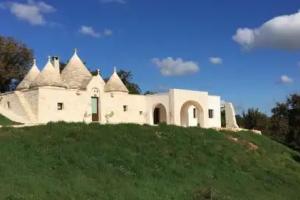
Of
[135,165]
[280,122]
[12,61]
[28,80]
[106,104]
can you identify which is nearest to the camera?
[135,165]

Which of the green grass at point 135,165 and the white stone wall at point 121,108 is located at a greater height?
the white stone wall at point 121,108

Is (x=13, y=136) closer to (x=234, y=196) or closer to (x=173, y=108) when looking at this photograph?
(x=234, y=196)

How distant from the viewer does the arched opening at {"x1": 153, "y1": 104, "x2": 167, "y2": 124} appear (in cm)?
4094

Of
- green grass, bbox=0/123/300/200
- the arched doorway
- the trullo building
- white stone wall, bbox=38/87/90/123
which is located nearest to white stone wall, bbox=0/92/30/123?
the trullo building

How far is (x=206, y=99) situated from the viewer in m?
42.1

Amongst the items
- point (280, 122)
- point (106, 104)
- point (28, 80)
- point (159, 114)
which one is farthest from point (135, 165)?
point (280, 122)

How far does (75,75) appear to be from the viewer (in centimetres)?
3716

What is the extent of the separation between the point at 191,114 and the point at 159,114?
3128 millimetres

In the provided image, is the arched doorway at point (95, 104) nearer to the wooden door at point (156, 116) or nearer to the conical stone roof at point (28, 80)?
the conical stone roof at point (28, 80)

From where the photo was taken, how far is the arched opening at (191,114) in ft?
138

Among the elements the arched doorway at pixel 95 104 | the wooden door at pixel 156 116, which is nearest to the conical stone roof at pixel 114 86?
the arched doorway at pixel 95 104

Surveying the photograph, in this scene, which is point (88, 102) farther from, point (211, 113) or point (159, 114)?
point (211, 113)

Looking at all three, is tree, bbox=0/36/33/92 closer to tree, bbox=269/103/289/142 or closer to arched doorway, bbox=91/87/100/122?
arched doorway, bbox=91/87/100/122

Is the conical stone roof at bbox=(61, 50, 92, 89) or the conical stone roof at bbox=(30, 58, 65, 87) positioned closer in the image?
the conical stone roof at bbox=(30, 58, 65, 87)
